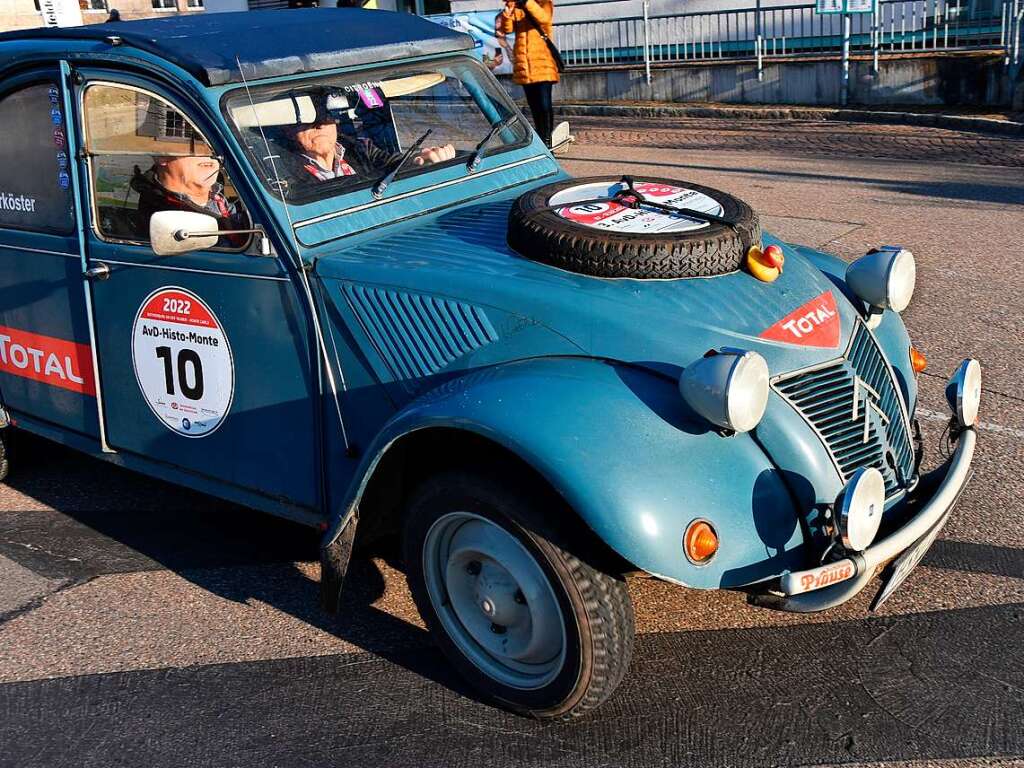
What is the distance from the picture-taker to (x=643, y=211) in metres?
3.73

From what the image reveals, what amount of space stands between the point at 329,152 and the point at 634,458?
1727 mm

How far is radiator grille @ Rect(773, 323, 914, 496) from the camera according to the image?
3236mm

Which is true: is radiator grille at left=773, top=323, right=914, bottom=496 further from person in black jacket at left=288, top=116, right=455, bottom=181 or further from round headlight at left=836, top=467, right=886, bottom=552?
person in black jacket at left=288, top=116, right=455, bottom=181

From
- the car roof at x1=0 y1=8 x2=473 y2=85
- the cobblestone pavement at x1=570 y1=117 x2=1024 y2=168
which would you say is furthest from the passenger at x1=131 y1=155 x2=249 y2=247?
the cobblestone pavement at x1=570 y1=117 x2=1024 y2=168

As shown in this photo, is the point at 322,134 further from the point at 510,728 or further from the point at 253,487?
the point at 510,728

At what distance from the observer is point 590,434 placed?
2.96 metres

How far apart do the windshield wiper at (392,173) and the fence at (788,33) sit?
38.6 ft

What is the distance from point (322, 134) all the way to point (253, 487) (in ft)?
4.17

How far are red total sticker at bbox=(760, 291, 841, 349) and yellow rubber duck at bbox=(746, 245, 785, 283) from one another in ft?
0.48

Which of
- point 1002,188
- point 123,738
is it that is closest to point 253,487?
point 123,738

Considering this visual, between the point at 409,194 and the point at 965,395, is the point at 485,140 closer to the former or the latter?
the point at 409,194

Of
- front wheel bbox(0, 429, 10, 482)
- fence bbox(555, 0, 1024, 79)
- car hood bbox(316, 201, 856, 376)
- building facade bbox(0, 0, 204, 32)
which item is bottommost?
front wheel bbox(0, 429, 10, 482)

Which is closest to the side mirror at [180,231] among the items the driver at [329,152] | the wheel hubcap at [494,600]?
the driver at [329,152]

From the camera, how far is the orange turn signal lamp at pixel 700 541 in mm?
2914
